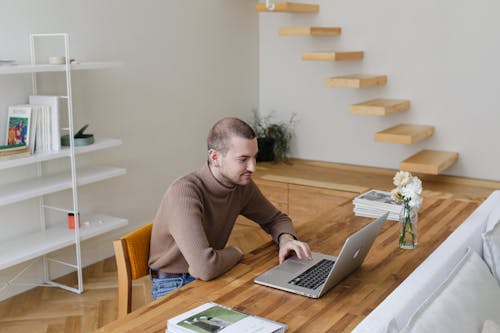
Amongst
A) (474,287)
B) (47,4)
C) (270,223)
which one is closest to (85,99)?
(47,4)

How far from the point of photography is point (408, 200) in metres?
2.28

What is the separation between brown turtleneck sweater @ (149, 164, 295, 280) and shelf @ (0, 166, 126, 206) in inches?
51.2

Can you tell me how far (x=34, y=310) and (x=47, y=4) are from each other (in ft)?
5.85

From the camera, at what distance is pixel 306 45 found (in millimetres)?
5297

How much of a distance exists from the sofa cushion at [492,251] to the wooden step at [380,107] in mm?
2088

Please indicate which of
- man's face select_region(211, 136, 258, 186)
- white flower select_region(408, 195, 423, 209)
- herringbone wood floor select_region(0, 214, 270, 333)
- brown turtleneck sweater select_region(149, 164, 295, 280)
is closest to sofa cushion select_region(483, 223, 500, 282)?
white flower select_region(408, 195, 423, 209)

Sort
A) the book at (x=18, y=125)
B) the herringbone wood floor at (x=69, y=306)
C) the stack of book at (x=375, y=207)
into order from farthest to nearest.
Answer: the book at (x=18, y=125) → the herringbone wood floor at (x=69, y=306) → the stack of book at (x=375, y=207)

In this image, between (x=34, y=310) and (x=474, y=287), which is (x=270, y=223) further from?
(x=34, y=310)

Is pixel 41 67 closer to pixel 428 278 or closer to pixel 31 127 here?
pixel 31 127

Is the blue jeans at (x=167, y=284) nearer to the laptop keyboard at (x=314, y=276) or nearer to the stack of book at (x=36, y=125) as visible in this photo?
the laptop keyboard at (x=314, y=276)

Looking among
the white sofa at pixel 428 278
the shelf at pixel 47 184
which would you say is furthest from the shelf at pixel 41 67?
the white sofa at pixel 428 278

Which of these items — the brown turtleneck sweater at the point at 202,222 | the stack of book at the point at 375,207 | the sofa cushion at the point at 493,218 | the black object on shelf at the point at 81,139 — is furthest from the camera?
the black object on shelf at the point at 81,139

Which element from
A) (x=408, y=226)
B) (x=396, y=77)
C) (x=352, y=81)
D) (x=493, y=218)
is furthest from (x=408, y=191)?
(x=396, y=77)

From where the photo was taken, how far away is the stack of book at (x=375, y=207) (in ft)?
8.92
